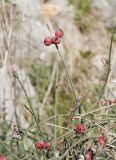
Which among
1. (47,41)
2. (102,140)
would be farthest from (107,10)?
(102,140)

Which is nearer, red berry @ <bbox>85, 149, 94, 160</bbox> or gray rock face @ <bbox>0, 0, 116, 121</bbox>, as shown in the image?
red berry @ <bbox>85, 149, 94, 160</bbox>

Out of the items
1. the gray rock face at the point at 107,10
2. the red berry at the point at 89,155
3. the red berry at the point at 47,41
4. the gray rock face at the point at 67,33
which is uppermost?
the gray rock face at the point at 107,10

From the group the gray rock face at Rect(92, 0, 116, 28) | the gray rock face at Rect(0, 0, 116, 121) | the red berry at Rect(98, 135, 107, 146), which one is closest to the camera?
the red berry at Rect(98, 135, 107, 146)

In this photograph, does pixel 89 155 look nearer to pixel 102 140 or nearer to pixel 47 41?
pixel 102 140

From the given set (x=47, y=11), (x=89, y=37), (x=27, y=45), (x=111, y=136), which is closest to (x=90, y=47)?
(x=89, y=37)

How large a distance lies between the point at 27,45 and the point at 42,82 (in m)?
0.29

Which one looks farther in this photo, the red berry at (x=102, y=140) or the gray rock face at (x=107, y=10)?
the gray rock face at (x=107, y=10)

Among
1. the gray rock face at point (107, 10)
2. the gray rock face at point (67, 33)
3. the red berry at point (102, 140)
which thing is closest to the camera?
the red berry at point (102, 140)

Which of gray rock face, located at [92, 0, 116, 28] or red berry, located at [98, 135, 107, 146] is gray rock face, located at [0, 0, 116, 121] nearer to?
gray rock face, located at [92, 0, 116, 28]

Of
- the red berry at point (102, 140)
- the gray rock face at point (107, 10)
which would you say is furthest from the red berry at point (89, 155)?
the gray rock face at point (107, 10)

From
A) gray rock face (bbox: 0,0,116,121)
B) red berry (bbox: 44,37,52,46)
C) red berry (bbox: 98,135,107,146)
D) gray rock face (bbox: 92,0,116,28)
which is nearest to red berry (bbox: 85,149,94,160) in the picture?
red berry (bbox: 98,135,107,146)

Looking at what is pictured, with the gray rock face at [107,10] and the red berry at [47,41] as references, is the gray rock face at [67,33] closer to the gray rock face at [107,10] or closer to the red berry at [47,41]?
the gray rock face at [107,10]

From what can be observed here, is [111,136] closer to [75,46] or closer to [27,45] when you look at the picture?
[27,45]

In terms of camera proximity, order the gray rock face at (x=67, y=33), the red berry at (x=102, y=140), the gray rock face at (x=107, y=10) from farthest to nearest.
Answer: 1. the gray rock face at (x=107, y=10)
2. the gray rock face at (x=67, y=33)
3. the red berry at (x=102, y=140)
